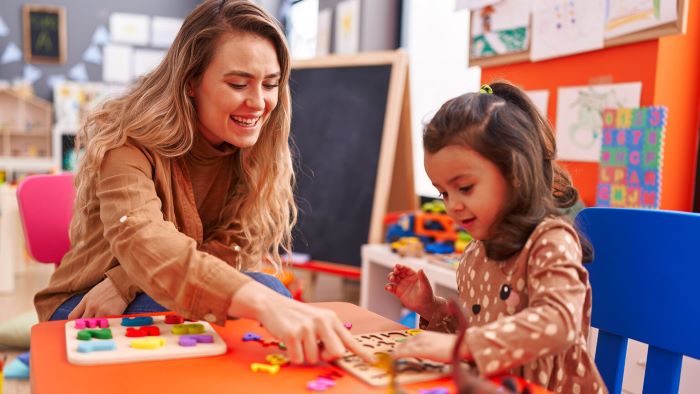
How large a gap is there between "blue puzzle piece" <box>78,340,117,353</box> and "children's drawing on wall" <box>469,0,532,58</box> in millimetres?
1677

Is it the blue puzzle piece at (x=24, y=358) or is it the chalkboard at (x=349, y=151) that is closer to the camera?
the blue puzzle piece at (x=24, y=358)

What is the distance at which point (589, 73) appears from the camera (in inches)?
71.2

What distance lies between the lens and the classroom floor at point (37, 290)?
110 inches

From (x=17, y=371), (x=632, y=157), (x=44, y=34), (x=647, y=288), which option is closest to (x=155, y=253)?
(x=647, y=288)

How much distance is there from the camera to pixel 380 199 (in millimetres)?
2520

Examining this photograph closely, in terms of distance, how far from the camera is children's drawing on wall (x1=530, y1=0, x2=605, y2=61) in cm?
175

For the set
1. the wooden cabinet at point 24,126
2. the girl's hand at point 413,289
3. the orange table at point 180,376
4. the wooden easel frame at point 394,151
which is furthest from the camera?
the wooden cabinet at point 24,126

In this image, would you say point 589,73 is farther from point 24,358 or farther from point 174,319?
point 24,358

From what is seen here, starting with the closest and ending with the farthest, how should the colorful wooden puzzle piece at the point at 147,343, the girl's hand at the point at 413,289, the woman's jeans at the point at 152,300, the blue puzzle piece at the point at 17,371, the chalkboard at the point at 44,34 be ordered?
1. the colorful wooden puzzle piece at the point at 147,343
2. the girl's hand at the point at 413,289
3. the woman's jeans at the point at 152,300
4. the blue puzzle piece at the point at 17,371
5. the chalkboard at the point at 44,34

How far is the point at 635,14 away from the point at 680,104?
260 millimetres

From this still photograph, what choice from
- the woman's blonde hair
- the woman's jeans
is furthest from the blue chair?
the woman's blonde hair

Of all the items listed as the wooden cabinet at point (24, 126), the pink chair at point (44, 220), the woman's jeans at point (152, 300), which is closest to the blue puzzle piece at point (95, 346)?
the woman's jeans at point (152, 300)

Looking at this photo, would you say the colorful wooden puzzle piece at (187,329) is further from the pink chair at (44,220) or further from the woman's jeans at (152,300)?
the pink chair at (44,220)

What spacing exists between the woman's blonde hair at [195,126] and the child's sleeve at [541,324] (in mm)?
704
